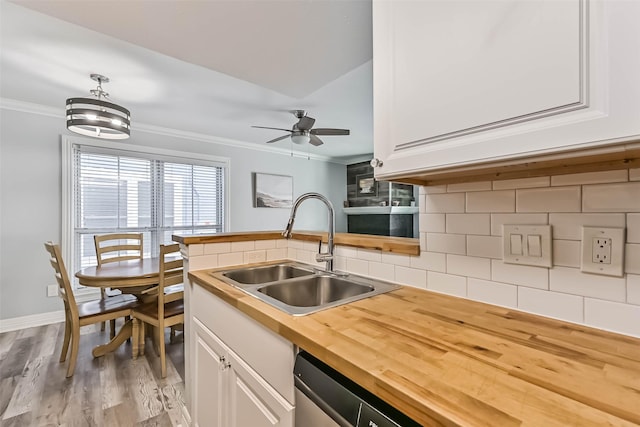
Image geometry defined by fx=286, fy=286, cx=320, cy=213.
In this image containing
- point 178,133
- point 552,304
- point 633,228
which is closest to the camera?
point 633,228

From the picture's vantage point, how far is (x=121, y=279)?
7.12ft

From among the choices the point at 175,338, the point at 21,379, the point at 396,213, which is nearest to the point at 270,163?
the point at 396,213

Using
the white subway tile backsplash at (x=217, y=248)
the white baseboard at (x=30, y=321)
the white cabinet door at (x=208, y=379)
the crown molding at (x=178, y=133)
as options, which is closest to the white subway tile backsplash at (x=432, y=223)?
the white cabinet door at (x=208, y=379)

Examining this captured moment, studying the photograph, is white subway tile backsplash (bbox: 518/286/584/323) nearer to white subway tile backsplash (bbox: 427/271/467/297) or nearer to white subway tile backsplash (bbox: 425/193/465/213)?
white subway tile backsplash (bbox: 427/271/467/297)

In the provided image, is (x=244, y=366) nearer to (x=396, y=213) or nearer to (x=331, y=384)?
(x=331, y=384)

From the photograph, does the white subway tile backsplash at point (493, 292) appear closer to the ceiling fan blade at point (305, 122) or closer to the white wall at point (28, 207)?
the ceiling fan blade at point (305, 122)

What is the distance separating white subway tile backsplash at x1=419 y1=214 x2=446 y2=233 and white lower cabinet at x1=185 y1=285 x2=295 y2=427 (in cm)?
66

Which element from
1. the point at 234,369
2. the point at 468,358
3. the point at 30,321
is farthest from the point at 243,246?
the point at 30,321

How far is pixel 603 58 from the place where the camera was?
0.51 m

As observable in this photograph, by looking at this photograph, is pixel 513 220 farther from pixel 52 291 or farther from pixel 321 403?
pixel 52 291

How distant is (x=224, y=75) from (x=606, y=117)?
8.47 ft

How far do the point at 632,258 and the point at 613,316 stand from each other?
0.15m

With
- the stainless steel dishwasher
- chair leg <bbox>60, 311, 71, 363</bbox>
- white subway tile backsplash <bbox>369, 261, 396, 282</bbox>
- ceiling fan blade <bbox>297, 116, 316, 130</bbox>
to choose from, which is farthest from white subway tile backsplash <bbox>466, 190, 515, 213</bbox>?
chair leg <bbox>60, 311, 71, 363</bbox>

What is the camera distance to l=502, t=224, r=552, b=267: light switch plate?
822 millimetres
